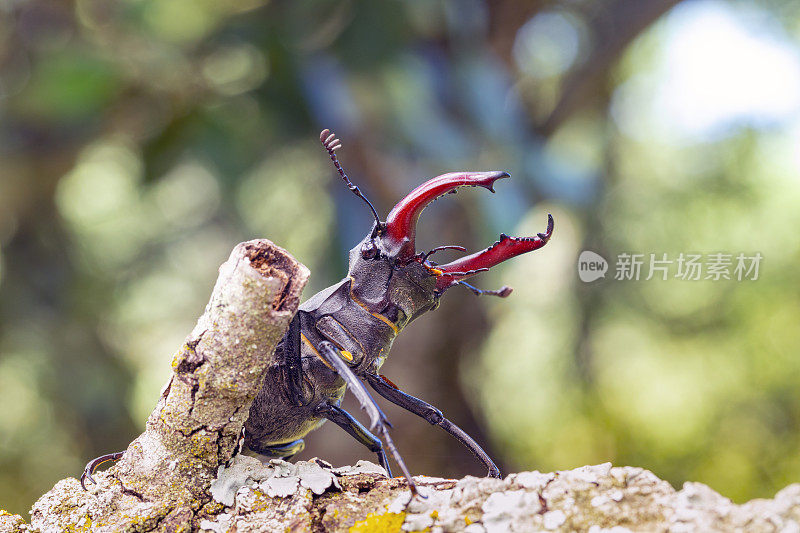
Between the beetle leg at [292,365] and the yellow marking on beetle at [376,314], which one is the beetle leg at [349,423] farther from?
the yellow marking on beetle at [376,314]

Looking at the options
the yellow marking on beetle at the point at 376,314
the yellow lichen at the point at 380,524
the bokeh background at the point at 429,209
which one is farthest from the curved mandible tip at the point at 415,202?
the bokeh background at the point at 429,209

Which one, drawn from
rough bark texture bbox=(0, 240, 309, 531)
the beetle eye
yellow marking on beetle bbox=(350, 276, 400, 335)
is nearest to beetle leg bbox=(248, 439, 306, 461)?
rough bark texture bbox=(0, 240, 309, 531)

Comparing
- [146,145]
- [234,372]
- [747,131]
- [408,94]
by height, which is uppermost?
[747,131]

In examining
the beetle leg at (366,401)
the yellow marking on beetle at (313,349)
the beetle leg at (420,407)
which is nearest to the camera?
the beetle leg at (366,401)

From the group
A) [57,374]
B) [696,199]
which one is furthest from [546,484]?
[696,199]

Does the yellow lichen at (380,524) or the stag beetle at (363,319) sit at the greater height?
the stag beetle at (363,319)

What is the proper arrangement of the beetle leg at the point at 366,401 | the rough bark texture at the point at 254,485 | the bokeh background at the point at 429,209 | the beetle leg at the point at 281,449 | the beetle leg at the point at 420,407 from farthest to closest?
the bokeh background at the point at 429,209 < the beetle leg at the point at 281,449 < the beetle leg at the point at 420,407 < the beetle leg at the point at 366,401 < the rough bark texture at the point at 254,485

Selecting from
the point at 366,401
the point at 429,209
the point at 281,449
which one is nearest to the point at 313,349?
the point at 366,401

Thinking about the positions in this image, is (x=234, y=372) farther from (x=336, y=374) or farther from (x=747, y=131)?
(x=747, y=131)
